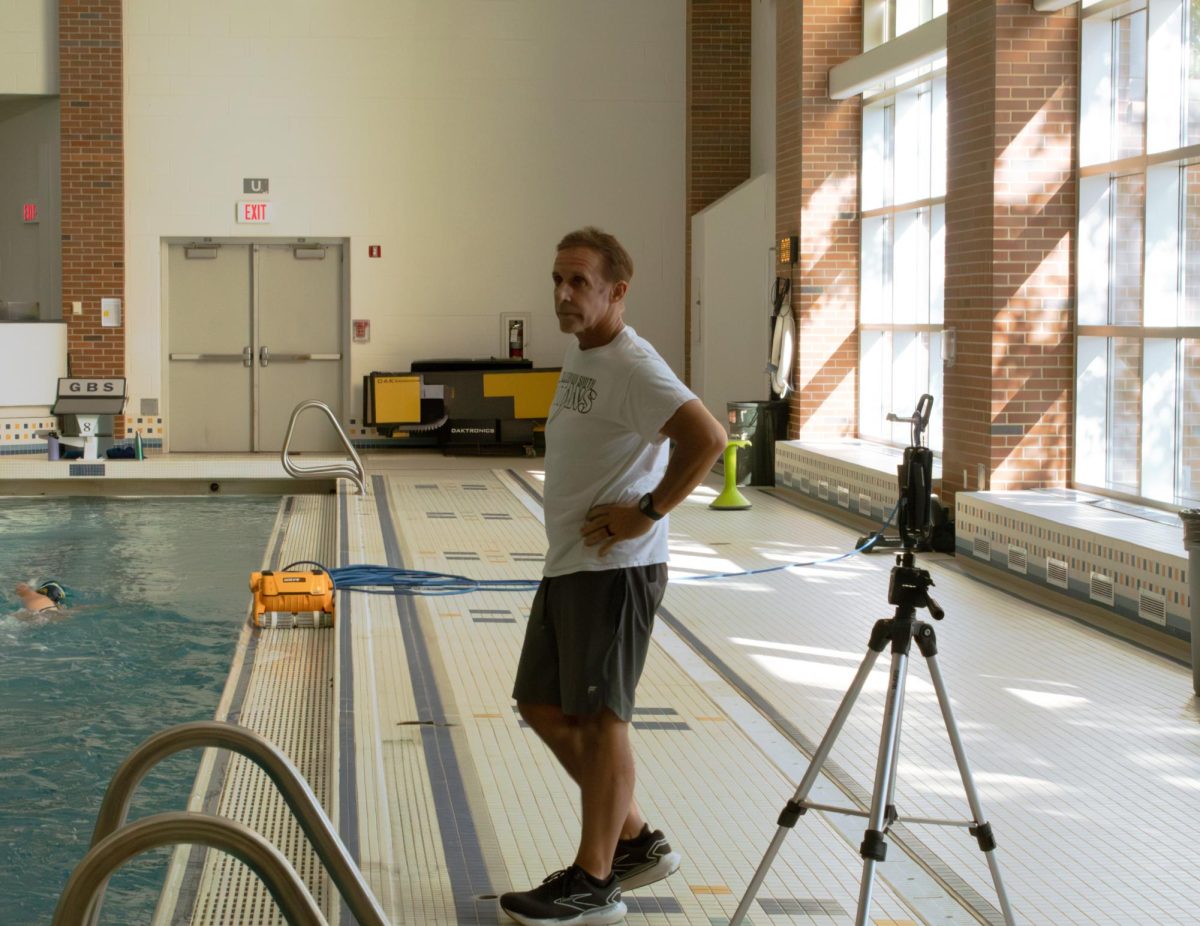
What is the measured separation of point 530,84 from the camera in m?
14.9

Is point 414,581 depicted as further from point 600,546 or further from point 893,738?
point 893,738

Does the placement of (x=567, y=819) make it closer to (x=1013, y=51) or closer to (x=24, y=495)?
(x=1013, y=51)

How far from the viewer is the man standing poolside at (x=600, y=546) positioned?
2945mm

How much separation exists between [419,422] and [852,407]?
15.1 ft

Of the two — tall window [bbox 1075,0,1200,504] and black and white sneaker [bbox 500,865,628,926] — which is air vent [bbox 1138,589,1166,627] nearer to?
tall window [bbox 1075,0,1200,504]

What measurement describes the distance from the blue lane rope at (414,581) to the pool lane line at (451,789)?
2.47 feet

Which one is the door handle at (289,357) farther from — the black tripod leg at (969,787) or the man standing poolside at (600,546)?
the black tripod leg at (969,787)

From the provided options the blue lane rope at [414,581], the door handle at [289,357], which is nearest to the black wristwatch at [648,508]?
the blue lane rope at [414,581]

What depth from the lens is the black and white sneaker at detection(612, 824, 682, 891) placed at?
10.7 feet

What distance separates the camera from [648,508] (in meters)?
2.95

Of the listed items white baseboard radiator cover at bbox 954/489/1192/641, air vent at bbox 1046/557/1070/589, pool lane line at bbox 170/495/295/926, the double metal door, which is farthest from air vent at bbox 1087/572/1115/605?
the double metal door

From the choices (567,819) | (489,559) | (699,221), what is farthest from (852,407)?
(567,819)

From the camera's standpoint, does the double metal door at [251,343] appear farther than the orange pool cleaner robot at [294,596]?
Yes

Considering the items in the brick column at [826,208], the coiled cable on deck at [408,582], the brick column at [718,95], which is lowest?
the coiled cable on deck at [408,582]
